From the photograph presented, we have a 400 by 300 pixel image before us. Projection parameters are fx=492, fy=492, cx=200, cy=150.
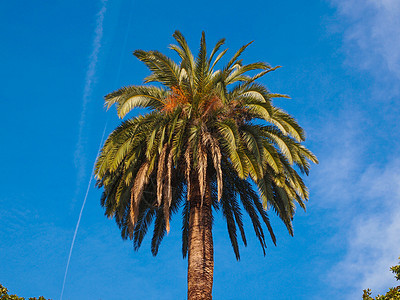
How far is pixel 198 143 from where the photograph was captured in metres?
17.2

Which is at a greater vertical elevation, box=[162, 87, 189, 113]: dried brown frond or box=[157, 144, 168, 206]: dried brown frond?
box=[162, 87, 189, 113]: dried brown frond

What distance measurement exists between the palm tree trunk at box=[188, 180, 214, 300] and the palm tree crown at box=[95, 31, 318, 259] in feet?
0.43

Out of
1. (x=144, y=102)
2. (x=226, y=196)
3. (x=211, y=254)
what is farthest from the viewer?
(x=226, y=196)

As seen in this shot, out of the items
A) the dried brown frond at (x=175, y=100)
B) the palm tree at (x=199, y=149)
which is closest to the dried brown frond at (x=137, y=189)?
the palm tree at (x=199, y=149)

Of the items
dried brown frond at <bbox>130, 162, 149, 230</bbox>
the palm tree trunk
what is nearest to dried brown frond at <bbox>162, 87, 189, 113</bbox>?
dried brown frond at <bbox>130, 162, 149, 230</bbox>

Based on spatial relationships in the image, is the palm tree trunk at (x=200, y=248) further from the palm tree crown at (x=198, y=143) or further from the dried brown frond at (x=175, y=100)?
the dried brown frond at (x=175, y=100)

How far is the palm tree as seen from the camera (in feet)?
55.4

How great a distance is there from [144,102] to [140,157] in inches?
82.0

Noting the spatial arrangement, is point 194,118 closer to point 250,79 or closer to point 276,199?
point 250,79

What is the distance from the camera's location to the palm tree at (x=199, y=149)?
1689cm

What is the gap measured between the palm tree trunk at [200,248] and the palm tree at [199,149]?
34 mm

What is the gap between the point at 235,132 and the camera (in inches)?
662

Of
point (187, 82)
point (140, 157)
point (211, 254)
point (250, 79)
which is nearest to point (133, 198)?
point (140, 157)

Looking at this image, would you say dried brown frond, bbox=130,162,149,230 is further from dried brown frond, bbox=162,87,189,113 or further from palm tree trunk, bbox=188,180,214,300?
dried brown frond, bbox=162,87,189,113
